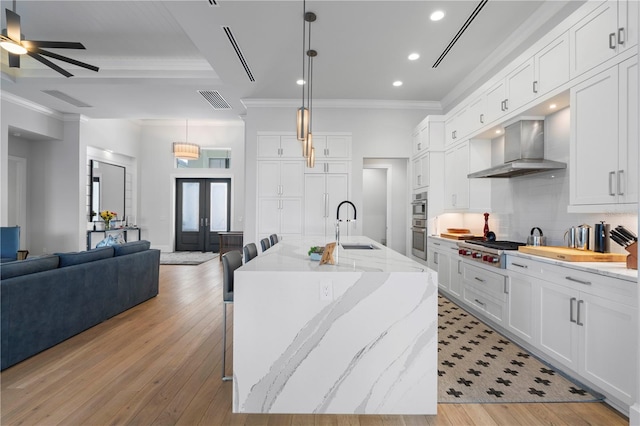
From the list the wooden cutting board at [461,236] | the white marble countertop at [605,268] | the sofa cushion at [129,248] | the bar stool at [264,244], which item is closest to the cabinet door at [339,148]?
the wooden cutting board at [461,236]

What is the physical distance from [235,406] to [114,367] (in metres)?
1.31

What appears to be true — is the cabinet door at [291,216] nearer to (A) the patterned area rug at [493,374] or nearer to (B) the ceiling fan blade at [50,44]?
(A) the patterned area rug at [493,374]

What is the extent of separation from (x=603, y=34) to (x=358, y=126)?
3975mm

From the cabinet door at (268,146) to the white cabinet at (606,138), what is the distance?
4.25m

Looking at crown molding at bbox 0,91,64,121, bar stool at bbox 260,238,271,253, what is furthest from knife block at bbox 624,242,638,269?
crown molding at bbox 0,91,64,121

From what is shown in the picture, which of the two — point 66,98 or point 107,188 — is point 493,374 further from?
point 107,188

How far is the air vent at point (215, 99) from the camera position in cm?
553

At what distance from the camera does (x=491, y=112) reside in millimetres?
3750

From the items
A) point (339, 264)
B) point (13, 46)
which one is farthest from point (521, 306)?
point (13, 46)

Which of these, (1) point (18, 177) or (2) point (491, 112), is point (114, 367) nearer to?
(2) point (491, 112)

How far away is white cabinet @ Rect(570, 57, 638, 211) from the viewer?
2.07 m

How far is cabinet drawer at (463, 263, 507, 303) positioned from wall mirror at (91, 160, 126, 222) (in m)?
8.49

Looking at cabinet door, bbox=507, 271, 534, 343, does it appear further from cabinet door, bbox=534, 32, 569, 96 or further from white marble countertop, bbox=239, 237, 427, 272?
cabinet door, bbox=534, 32, 569, 96

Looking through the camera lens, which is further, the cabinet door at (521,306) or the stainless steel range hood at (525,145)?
the stainless steel range hood at (525,145)
